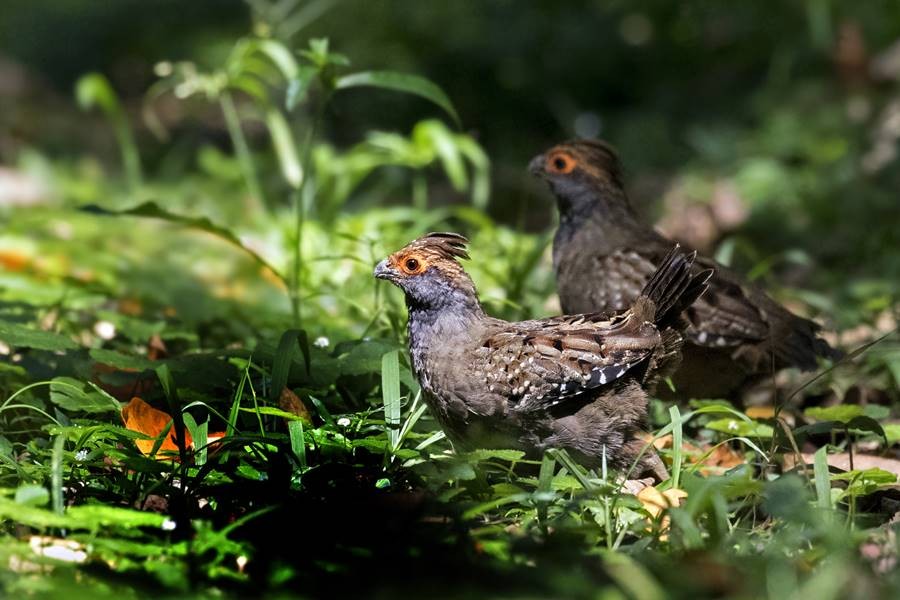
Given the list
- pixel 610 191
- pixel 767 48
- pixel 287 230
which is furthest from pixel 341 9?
pixel 610 191

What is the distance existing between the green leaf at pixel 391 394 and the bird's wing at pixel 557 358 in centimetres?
29

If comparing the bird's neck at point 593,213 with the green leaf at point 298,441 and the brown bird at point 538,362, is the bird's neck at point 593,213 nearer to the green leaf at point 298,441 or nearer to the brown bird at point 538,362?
the brown bird at point 538,362

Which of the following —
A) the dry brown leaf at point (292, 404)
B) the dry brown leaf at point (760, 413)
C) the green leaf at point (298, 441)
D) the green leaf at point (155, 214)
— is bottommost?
the green leaf at point (298, 441)

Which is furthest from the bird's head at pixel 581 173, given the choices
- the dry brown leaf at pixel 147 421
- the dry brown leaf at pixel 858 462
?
the dry brown leaf at pixel 147 421

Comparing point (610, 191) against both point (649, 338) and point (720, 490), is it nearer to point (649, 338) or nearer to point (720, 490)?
point (649, 338)

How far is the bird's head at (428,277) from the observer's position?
4160 mm

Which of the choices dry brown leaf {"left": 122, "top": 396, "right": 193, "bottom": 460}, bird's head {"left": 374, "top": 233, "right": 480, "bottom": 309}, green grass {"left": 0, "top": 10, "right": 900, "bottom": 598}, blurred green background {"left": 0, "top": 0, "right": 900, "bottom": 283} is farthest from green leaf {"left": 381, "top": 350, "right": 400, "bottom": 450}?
blurred green background {"left": 0, "top": 0, "right": 900, "bottom": 283}

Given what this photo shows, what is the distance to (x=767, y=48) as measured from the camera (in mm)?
10273

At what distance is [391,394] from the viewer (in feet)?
12.8

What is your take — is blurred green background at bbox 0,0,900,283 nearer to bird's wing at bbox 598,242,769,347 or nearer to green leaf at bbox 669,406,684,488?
bird's wing at bbox 598,242,769,347

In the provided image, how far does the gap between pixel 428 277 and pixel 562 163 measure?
171cm

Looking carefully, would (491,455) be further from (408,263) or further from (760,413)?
(760,413)

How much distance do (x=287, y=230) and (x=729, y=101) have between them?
5504mm

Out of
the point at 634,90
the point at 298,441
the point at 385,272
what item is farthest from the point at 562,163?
the point at 634,90
